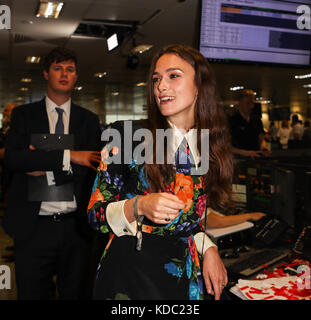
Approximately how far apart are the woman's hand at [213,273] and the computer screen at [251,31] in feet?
3.94

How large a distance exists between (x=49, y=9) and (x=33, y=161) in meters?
1.97

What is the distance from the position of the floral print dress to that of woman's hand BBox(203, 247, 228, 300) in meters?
0.08

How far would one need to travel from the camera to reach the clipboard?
5.84ft

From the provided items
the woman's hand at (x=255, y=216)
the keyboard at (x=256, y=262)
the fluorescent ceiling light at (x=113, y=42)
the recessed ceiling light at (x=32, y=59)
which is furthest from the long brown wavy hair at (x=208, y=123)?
the fluorescent ceiling light at (x=113, y=42)

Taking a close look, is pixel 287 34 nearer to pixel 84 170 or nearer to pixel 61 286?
pixel 84 170

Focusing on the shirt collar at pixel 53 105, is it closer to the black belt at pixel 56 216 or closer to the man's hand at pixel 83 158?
the man's hand at pixel 83 158

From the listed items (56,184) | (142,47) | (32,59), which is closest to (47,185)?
(56,184)

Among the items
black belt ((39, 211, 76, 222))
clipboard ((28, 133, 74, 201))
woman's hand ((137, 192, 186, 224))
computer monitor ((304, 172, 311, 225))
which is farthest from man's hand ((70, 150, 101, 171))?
computer monitor ((304, 172, 311, 225))

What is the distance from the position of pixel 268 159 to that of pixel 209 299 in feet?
3.73

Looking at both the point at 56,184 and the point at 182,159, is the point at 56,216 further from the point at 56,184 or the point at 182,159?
the point at 182,159

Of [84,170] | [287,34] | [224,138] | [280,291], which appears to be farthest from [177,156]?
[287,34]

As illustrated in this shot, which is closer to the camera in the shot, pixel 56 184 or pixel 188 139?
pixel 188 139

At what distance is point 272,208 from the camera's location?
2.09 meters

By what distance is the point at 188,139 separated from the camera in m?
1.17
